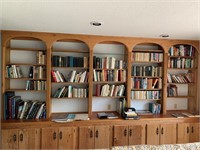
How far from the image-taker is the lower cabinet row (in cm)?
270

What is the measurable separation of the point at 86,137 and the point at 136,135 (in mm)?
915

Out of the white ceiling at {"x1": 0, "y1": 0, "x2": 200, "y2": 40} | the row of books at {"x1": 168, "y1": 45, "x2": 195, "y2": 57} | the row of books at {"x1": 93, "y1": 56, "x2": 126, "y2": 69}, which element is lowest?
the row of books at {"x1": 93, "y1": 56, "x2": 126, "y2": 69}

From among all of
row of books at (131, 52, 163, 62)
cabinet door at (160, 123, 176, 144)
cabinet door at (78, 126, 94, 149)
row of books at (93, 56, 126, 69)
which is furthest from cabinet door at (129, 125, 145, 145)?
row of books at (131, 52, 163, 62)

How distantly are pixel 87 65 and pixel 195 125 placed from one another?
2403 mm

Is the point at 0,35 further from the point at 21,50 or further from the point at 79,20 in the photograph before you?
the point at 79,20

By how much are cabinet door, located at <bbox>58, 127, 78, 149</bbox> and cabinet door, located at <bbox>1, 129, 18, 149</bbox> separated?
2.31ft

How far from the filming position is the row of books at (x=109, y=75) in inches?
126

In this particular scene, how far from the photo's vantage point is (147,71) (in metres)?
3.37

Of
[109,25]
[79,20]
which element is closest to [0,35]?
[79,20]

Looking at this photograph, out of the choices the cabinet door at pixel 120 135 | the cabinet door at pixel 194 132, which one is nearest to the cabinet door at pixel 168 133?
the cabinet door at pixel 194 132

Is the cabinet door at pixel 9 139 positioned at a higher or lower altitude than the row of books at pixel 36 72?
lower

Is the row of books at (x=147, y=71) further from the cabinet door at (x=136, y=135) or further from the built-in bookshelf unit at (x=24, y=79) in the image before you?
the built-in bookshelf unit at (x=24, y=79)

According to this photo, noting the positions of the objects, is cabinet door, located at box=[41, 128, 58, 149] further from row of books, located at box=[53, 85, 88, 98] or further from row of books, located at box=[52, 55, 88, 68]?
row of books, located at box=[52, 55, 88, 68]

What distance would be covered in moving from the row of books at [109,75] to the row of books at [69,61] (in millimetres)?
282
